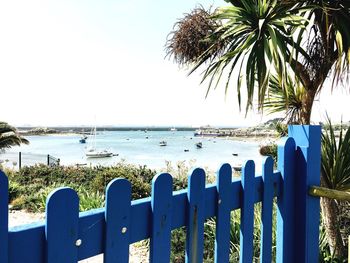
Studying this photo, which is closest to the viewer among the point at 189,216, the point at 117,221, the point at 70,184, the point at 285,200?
the point at 117,221

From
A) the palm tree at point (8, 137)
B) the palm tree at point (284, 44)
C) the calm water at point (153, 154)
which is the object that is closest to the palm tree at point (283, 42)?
the palm tree at point (284, 44)

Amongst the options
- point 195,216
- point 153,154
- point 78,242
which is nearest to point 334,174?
point 195,216

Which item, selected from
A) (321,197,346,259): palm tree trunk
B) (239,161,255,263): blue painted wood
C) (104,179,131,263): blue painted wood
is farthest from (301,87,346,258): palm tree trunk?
(104,179,131,263): blue painted wood

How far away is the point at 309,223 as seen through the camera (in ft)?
6.12

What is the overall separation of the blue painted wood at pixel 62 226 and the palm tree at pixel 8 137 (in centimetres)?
1663

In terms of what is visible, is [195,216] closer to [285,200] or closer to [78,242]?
[78,242]

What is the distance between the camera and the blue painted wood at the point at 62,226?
89 cm

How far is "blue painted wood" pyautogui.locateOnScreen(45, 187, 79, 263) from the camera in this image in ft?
2.93

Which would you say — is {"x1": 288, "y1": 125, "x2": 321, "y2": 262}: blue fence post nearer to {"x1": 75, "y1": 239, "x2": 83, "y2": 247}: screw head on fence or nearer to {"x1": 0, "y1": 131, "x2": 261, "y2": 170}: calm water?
{"x1": 0, "y1": 131, "x2": 261, "y2": 170}: calm water

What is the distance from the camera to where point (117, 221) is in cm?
106

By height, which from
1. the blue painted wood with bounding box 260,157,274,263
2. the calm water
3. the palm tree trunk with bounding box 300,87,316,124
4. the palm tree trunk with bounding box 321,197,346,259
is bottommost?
the calm water

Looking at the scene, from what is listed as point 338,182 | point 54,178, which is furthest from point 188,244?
point 54,178

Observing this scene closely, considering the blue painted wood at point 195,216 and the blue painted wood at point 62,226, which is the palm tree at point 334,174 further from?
the blue painted wood at point 62,226

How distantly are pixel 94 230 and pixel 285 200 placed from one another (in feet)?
4.07
